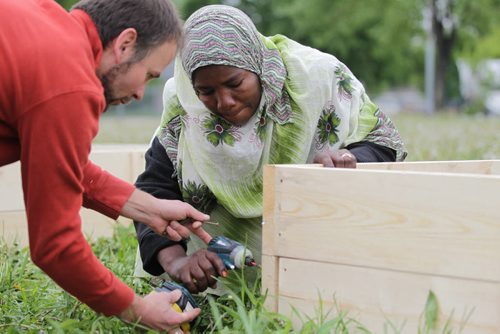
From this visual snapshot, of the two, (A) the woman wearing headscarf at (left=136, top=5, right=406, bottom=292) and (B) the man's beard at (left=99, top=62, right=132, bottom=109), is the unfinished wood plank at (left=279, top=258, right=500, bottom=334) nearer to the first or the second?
(A) the woman wearing headscarf at (left=136, top=5, right=406, bottom=292)

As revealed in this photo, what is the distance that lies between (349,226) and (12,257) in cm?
196

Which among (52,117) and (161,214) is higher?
(52,117)

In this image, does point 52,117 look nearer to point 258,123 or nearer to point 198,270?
point 198,270

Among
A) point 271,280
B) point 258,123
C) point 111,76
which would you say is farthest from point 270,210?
point 111,76

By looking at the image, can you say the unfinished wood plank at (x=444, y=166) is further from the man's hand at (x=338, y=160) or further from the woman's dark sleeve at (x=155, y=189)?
the woman's dark sleeve at (x=155, y=189)

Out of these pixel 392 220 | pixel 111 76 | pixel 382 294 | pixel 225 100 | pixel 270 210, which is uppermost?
pixel 111 76

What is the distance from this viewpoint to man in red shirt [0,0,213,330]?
1.98 metres

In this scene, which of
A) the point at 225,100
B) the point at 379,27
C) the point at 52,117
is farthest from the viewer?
the point at 379,27

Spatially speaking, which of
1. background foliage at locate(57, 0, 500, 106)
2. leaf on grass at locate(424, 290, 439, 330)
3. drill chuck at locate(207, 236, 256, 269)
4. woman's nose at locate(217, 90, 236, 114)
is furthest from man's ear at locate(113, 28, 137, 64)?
background foliage at locate(57, 0, 500, 106)

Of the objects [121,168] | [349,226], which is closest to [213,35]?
[349,226]

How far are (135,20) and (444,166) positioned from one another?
1360mm

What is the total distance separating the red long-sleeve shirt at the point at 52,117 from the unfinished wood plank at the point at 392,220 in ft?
2.10

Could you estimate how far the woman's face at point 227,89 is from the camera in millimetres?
2836

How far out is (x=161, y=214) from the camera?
2.68 m
